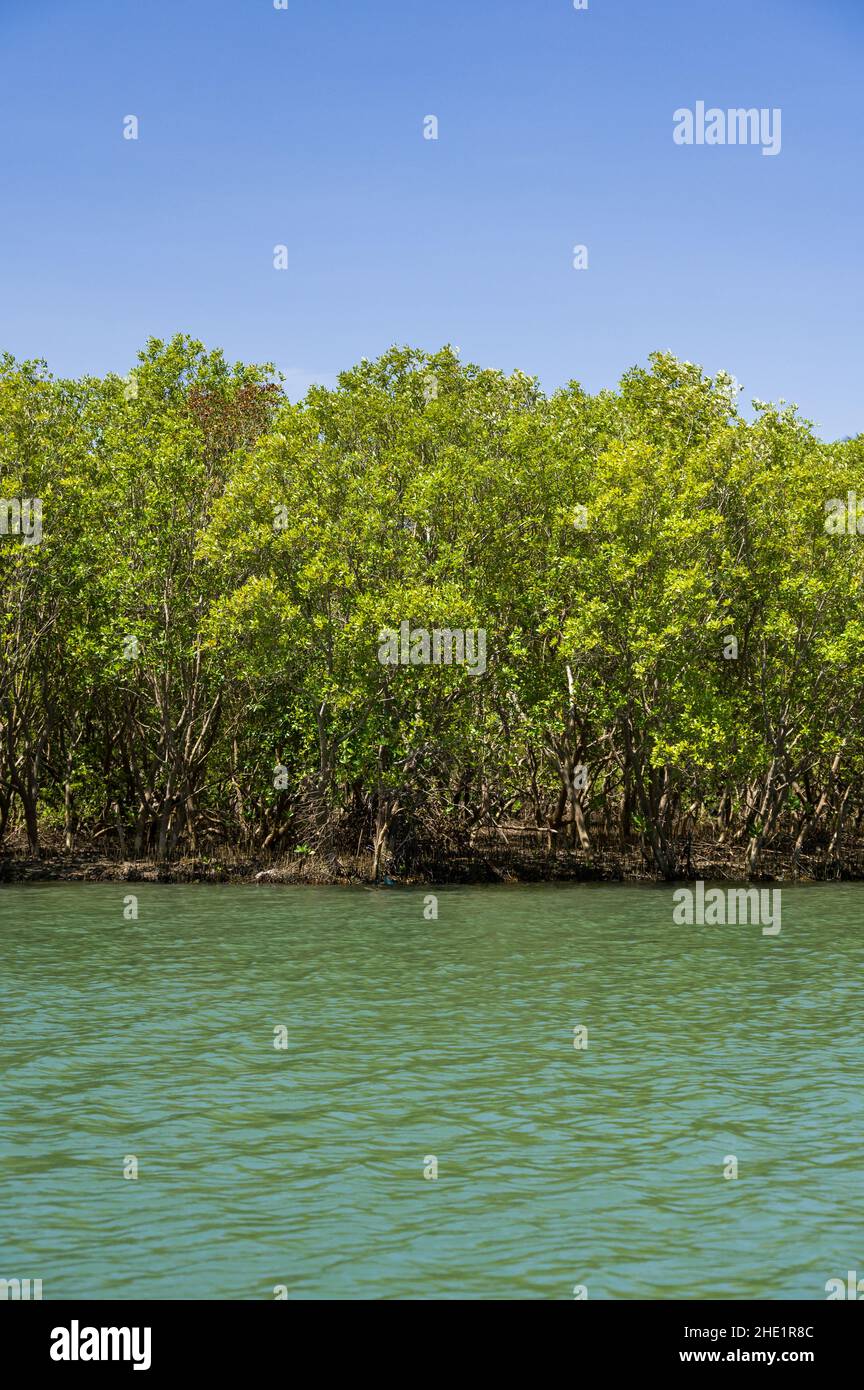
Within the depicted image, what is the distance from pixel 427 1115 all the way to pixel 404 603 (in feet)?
68.1

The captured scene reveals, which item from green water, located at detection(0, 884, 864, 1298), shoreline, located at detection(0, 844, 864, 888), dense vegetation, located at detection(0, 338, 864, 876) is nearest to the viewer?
green water, located at detection(0, 884, 864, 1298)

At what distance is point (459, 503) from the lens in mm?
37125

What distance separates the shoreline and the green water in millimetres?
9455

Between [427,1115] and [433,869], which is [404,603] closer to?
[433,869]

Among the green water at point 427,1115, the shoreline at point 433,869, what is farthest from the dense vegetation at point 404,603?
the green water at point 427,1115

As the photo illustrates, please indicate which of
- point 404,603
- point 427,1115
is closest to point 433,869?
point 404,603

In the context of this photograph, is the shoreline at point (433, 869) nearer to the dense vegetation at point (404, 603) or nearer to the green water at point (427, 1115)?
the dense vegetation at point (404, 603)

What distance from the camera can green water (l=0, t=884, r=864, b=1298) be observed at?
10.6 meters

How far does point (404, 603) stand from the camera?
34.5 metres

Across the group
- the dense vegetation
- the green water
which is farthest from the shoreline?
the green water

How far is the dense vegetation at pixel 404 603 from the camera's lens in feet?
118

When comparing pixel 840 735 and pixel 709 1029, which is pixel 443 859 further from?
pixel 709 1029

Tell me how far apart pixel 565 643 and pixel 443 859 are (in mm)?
7174

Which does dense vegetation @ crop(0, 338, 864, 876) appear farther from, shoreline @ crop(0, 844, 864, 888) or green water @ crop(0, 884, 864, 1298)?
green water @ crop(0, 884, 864, 1298)
